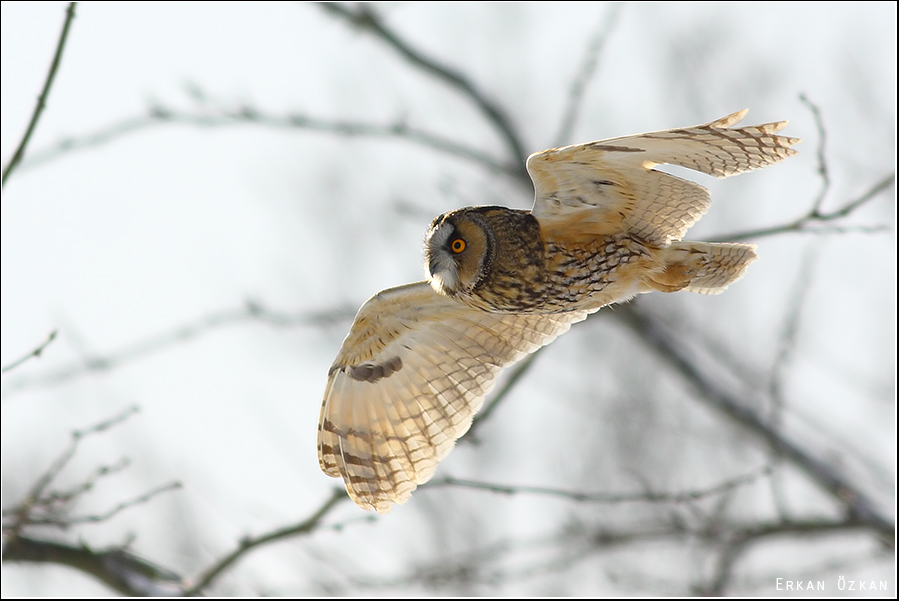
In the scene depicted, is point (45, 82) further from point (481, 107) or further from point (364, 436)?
point (481, 107)

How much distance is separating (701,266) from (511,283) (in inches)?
37.2

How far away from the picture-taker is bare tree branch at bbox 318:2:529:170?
7.45 meters

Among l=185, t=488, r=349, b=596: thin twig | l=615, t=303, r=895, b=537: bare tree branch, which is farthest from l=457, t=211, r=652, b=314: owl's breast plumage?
l=615, t=303, r=895, b=537: bare tree branch

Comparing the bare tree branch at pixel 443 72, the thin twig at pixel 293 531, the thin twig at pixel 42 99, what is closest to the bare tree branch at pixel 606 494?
the thin twig at pixel 293 531

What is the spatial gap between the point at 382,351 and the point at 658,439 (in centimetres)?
924

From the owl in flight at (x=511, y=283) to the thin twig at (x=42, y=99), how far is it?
182 cm

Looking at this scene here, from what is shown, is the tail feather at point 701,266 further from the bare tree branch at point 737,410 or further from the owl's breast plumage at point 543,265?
the bare tree branch at point 737,410

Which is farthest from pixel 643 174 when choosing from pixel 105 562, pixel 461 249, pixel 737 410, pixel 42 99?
pixel 737 410

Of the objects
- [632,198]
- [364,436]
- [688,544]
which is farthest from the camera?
[688,544]

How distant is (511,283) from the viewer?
4.07m

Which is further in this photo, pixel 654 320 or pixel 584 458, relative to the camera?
pixel 584 458

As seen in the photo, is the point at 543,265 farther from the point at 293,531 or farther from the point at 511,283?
the point at 293,531

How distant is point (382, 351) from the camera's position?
4.75 metres

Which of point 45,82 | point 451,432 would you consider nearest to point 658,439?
point 451,432
